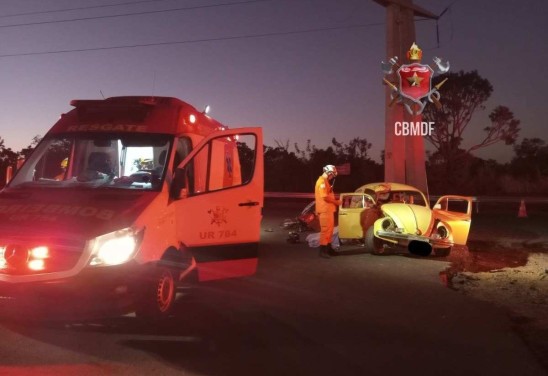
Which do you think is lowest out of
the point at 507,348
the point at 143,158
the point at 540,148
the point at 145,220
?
the point at 507,348

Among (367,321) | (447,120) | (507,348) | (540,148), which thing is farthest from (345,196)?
(540,148)

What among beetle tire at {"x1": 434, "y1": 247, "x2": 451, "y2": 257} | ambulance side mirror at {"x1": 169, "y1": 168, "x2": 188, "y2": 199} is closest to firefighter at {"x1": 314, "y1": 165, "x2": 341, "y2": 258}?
beetle tire at {"x1": 434, "y1": 247, "x2": 451, "y2": 257}

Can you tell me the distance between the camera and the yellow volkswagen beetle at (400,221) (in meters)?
11.1

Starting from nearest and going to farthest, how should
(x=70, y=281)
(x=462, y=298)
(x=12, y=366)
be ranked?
(x=12, y=366)
(x=70, y=281)
(x=462, y=298)

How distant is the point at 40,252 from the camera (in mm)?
5258

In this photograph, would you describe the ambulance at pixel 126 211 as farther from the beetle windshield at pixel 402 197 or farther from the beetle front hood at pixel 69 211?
the beetle windshield at pixel 402 197

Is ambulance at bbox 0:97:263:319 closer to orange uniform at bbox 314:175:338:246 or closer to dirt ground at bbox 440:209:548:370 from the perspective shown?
orange uniform at bbox 314:175:338:246

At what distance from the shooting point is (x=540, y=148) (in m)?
52.4

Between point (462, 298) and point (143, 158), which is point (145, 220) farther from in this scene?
point (462, 298)

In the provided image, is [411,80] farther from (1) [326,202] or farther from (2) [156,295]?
(2) [156,295]

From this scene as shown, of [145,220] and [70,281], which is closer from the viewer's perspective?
[70,281]

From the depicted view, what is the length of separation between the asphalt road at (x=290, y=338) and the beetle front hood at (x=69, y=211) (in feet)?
3.12

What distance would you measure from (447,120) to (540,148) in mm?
14825

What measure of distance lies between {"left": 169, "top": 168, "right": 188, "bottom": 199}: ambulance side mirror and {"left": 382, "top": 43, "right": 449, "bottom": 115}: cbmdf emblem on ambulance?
62.3 ft
